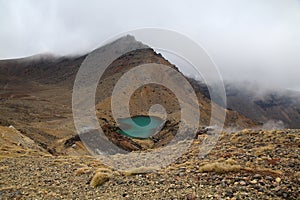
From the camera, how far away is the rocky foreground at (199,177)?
30.9ft

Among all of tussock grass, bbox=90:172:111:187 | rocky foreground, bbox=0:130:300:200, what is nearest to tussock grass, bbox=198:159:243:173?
rocky foreground, bbox=0:130:300:200

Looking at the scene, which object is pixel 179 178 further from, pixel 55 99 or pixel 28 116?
pixel 55 99

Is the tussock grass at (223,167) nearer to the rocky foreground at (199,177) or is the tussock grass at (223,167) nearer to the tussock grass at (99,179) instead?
the rocky foreground at (199,177)

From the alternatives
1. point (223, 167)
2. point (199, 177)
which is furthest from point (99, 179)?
point (223, 167)

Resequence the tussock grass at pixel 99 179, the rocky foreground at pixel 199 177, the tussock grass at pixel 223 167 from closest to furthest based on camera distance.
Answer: the rocky foreground at pixel 199 177, the tussock grass at pixel 223 167, the tussock grass at pixel 99 179

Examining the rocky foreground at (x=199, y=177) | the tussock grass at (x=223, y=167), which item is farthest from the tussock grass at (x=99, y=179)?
the tussock grass at (x=223, y=167)

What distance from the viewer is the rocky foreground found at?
371 inches

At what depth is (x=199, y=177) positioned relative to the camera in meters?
11.0

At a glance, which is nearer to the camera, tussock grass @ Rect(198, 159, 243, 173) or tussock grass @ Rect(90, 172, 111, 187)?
tussock grass @ Rect(198, 159, 243, 173)

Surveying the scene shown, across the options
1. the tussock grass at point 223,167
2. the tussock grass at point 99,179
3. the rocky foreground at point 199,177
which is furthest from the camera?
the tussock grass at point 99,179

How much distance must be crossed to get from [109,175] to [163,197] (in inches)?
146

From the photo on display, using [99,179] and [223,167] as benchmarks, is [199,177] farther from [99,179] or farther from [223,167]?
[99,179]

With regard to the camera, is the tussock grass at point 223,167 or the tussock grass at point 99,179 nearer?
the tussock grass at point 223,167

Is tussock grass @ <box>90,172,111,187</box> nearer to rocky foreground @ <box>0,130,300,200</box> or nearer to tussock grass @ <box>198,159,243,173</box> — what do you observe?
rocky foreground @ <box>0,130,300,200</box>
